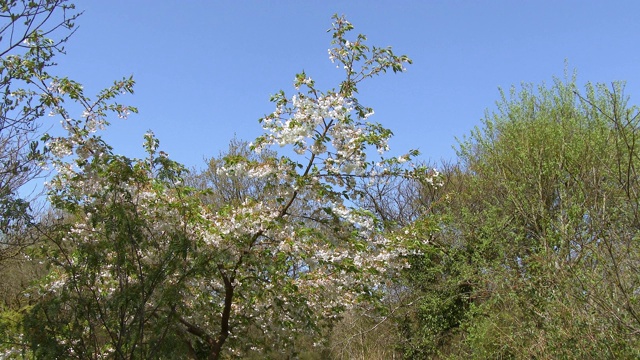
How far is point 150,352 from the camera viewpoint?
427 cm

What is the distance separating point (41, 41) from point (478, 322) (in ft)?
19.9

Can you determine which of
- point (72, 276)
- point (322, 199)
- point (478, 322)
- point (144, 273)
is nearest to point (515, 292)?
point (478, 322)

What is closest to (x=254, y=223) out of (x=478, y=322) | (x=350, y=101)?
(x=350, y=101)

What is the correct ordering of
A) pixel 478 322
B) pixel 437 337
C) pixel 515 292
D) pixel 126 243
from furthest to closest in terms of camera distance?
pixel 437 337
pixel 478 322
pixel 515 292
pixel 126 243

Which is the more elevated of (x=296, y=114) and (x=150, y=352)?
(x=296, y=114)

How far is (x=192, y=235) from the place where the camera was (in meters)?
5.11

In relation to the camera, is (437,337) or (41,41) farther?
(437,337)

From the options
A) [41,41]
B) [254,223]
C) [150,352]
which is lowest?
[150,352]

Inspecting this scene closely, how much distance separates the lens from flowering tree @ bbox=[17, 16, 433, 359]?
14.6ft

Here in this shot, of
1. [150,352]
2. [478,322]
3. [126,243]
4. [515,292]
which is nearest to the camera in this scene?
[150,352]

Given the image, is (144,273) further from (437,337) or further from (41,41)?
(437,337)

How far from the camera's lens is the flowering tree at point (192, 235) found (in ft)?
14.6

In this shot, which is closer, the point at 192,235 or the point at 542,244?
the point at 192,235

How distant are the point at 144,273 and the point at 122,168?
0.85 meters
